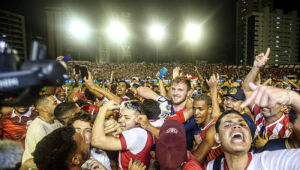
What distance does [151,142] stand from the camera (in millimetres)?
2111

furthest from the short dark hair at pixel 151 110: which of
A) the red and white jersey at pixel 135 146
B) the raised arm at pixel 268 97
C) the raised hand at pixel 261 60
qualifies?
the raised hand at pixel 261 60

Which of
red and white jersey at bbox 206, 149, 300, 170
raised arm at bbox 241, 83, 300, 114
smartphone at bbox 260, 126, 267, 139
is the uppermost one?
raised arm at bbox 241, 83, 300, 114

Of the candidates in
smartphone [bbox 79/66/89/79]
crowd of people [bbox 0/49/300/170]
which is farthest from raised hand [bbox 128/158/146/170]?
smartphone [bbox 79/66/89/79]

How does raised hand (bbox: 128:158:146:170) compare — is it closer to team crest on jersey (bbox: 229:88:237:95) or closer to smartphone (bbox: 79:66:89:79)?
smartphone (bbox: 79:66:89:79)

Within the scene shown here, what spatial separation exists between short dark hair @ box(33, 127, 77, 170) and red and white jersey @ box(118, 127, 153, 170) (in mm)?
540

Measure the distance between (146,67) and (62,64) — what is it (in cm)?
4831

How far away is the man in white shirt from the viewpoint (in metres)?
2.36

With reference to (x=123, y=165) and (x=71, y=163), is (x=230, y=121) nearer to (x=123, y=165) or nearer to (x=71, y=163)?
(x=123, y=165)

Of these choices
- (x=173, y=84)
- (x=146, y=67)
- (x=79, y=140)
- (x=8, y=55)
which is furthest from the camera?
(x=146, y=67)

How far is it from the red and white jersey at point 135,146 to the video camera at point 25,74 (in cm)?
116

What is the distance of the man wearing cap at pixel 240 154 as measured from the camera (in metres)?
1.50

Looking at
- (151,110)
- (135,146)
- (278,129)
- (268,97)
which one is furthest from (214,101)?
(268,97)

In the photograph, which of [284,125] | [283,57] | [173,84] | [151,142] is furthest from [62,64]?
[283,57]

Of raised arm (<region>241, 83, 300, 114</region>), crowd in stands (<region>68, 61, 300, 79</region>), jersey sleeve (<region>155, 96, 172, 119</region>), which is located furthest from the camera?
crowd in stands (<region>68, 61, 300, 79</region>)
